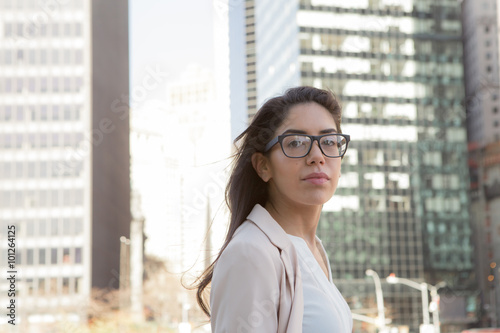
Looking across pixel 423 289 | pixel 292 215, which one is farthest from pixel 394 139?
pixel 292 215

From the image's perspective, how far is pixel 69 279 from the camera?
73875 mm

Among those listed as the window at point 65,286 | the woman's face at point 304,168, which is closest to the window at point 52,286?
the window at point 65,286

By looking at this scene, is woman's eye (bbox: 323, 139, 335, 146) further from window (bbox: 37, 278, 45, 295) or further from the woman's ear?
window (bbox: 37, 278, 45, 295)

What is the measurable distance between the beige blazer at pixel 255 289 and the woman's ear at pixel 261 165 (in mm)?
307

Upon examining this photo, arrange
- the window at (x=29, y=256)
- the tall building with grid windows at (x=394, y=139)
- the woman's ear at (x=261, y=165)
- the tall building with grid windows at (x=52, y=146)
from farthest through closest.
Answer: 1. the tall building with grid windows at (x=52, y=146)
2. the window at (x=29, y=256)
3. the tall building with grid windows at (x=394, y=139)
4. the woman's ear at (x=261, y=165)

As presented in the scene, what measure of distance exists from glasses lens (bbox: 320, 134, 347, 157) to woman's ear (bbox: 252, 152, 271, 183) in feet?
0.64

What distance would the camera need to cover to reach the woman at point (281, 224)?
6.43 ft

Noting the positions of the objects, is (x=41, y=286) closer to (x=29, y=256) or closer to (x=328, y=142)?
(x=29, y=256)

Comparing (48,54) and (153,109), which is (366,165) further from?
(48,54)

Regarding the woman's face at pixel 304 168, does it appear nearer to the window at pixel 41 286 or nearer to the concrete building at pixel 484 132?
the window at pixel 41 286

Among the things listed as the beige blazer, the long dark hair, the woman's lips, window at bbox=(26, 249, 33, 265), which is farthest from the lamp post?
window at bbox=(26, 249, 33, 265)

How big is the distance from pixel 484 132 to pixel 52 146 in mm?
53524

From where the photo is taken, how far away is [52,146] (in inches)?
2977

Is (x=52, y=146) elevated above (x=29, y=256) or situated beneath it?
elevated above
